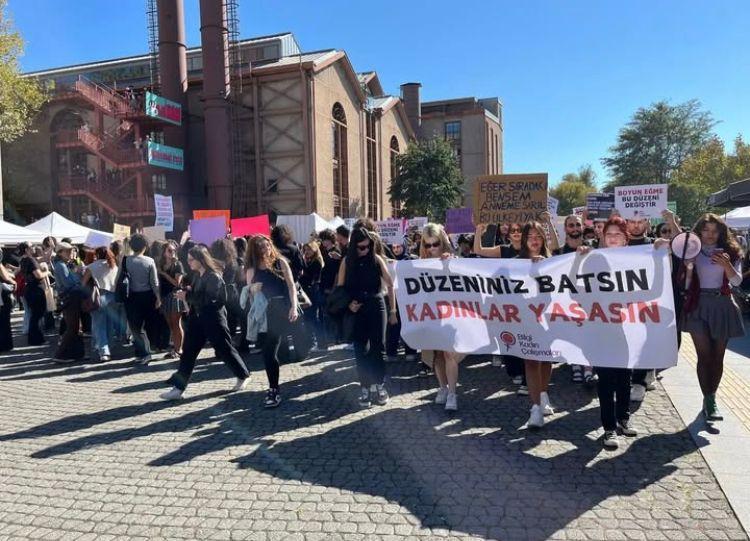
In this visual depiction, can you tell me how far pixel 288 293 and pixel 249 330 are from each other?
0.68m

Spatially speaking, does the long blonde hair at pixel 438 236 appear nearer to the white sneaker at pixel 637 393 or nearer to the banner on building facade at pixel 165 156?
the white sneaker at pixel 637 393

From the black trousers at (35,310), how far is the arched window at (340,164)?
2508 cm

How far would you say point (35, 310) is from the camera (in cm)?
1018

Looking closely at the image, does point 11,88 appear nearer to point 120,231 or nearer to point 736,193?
point 120,231

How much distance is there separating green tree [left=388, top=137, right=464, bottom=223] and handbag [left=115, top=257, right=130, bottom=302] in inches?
1121

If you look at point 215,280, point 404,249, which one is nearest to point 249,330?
point 215,280

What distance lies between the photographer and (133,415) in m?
6.02

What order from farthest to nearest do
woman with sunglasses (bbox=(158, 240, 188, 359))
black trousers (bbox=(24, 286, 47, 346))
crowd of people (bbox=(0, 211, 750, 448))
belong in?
1. black trousers (bbox=(24, 286, 47, 346))
2. woman with sunglasses (bbox=(158, 240, 188, 359))
3. crowd of people (bbox=(0, 211, 750, 448))

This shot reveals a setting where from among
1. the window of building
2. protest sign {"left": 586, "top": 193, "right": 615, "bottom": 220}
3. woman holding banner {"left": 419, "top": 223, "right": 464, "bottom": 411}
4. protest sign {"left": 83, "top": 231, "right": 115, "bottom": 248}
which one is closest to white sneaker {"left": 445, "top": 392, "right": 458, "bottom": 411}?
woman holding banner {"left": 419, "top": 223, "right": 464, "bottom": 411}

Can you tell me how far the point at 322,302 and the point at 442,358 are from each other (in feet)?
13.6

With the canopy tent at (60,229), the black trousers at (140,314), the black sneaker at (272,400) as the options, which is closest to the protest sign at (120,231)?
the black trousers at (140,314)

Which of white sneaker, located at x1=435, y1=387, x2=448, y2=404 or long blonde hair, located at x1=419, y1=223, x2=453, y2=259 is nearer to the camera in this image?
long blonde hair, located at x1=419, y1=223, x2=453, y2=259

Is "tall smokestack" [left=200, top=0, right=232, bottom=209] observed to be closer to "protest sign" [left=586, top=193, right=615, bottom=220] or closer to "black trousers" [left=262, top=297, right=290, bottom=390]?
"protest sign" [left=586, top=193, right=615, bottom=220]

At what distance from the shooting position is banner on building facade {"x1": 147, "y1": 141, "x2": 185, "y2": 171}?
28.5m
